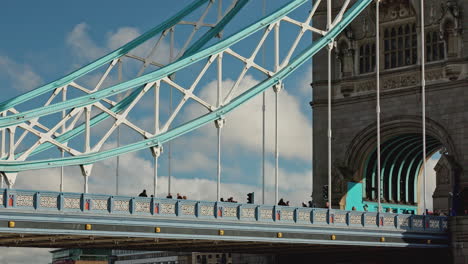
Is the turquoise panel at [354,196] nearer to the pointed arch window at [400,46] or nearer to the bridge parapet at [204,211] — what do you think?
the pointed arch window at [400,46]

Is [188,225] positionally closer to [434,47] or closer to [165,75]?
[165,75]

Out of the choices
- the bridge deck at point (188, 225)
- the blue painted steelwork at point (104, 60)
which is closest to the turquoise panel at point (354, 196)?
A: the bridge deck at point (188, 225)

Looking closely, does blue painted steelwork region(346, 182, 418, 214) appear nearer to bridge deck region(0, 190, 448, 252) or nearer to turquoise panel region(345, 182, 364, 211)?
turquoise panel region(345, 182, 364, 211)

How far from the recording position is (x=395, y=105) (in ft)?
228

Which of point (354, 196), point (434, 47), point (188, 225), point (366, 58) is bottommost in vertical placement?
point (188, 225)

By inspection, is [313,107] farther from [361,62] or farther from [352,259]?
[352,259]

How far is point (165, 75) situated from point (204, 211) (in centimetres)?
629

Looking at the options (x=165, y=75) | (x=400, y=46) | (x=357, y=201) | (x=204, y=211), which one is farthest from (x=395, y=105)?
(x=204, y=211)

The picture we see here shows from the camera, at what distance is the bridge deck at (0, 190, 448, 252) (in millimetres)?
41375

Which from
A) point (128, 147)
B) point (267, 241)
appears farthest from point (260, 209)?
A: point (128, 147)

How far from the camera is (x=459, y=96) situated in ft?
217

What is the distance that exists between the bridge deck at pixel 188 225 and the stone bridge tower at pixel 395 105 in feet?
33.0

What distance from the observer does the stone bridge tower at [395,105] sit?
65.9 m

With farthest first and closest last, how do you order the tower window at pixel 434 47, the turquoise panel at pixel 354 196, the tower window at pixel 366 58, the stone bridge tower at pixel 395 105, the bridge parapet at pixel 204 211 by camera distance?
the tower window at pixel 366 58, the turquoise panel at pixel 354 196, the tower window at pixel 434 47, the stone bridge tower at pixel 395 105, the bridge parapet at pixel 204 211
